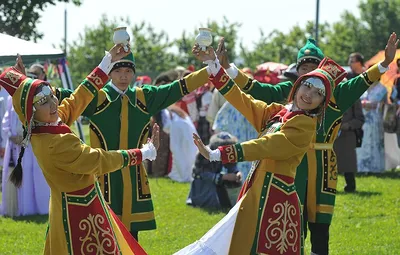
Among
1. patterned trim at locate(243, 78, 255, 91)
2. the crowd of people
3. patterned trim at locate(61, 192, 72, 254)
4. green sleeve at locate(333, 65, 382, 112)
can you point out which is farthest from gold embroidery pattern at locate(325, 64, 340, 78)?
patterned trim at locate(61, 192, 72, 254)

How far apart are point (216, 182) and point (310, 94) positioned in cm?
469

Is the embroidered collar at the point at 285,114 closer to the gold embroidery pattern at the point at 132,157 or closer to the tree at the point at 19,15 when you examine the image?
the gold embroidery pattern at the point at 132,157

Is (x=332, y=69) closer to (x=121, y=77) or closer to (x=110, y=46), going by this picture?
(x=121, y=77)

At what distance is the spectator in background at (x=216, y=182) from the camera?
9906 mm

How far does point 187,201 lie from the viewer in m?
10.4

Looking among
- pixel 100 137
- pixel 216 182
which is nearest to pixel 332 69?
pixel 100 137

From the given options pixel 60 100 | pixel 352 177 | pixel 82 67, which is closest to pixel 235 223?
pixel 60 100

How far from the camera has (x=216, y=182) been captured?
995 cm

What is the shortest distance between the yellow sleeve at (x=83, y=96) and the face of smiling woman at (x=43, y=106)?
528mm

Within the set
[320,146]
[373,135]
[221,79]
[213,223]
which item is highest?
[221,79]

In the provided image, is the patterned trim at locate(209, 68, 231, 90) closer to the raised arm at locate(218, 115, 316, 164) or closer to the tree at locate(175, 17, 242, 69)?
the raised arm at locate(218, 115, 316, 164)

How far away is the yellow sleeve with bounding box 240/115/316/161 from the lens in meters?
5.19

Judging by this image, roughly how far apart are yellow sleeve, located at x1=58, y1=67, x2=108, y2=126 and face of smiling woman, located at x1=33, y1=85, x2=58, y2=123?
0.53 metres

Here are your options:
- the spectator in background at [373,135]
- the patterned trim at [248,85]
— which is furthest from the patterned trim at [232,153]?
A: the spectator in background at [373,135]
